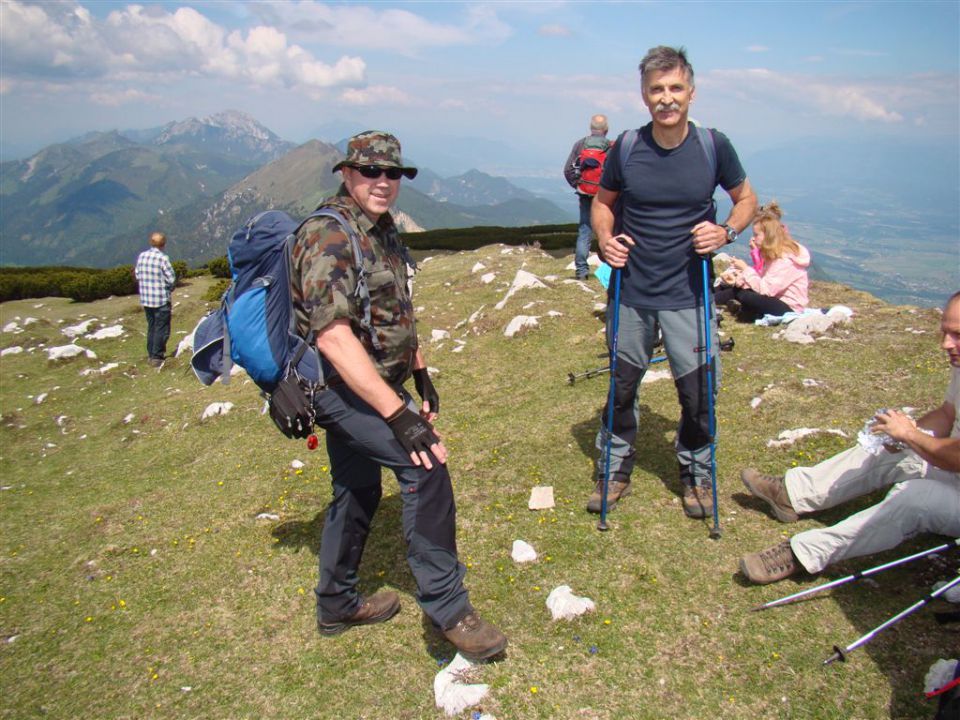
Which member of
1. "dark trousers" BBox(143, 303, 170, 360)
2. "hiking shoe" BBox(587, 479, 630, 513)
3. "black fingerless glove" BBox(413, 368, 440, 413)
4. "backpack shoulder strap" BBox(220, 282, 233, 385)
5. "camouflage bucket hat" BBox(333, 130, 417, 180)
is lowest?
"dark trousers" BBox(143, 303, 170, 360)

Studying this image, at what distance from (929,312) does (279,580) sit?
1189cm

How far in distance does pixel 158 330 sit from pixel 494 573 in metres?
12.7

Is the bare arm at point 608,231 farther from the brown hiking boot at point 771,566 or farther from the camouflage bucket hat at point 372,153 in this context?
the brown hiking boot at point 771,566

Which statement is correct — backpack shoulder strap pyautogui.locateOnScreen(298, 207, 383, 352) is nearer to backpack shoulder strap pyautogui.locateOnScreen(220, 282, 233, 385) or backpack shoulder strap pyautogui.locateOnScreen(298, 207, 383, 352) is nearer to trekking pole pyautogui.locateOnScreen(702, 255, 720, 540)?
backpack shoulder strap pyautogui.locateOnScreen(220, 282, 233, 385)

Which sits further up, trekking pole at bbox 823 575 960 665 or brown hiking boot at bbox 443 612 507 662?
trekking pole at bbox 823 575 960 665

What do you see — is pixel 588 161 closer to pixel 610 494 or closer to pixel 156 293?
pixel 610 494

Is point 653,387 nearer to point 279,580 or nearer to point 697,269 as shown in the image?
point 697,269

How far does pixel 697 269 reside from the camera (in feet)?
17.1

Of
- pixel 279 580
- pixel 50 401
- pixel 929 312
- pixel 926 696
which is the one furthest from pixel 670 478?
pixel 50 401

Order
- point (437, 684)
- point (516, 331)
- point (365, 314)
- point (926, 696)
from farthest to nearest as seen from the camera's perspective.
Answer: point (516, 331) → point (437, 684) → point (365, 314) → point (926, 696)

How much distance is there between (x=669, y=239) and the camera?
16.8 ft

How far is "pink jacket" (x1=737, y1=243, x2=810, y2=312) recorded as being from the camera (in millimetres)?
11008

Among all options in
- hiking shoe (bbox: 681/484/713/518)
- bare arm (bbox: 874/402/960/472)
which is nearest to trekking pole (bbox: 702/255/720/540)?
hiking shoe (bbox: 681/484/713/518)

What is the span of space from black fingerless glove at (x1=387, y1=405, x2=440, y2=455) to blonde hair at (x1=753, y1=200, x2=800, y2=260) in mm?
9552
